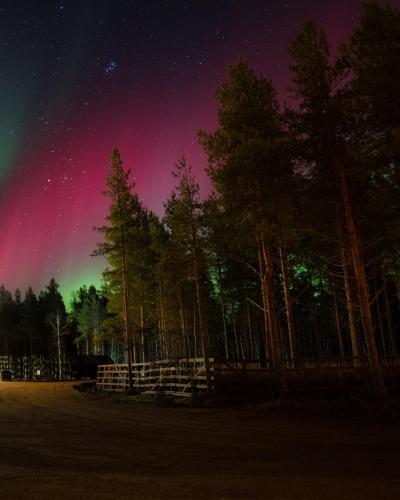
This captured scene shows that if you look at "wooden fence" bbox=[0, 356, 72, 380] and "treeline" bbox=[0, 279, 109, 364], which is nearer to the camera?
"wooden fence" bbox=[0, 356, 72, 380]

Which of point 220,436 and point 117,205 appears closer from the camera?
point 220,436

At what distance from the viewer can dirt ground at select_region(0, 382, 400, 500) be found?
6254 mm

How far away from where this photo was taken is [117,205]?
33.8m

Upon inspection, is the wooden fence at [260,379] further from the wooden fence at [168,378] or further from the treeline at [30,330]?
the treeline at [30,330]

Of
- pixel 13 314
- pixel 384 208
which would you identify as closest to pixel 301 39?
pixel 384 208

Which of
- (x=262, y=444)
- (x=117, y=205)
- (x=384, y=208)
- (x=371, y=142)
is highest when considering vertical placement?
(x=117, y=205)

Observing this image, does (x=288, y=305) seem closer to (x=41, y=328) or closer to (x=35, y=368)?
(x=35, y=368)

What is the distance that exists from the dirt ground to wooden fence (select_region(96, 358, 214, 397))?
7078 millimetres

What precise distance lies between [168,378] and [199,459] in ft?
53.6

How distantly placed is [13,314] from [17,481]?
110445 millimetres

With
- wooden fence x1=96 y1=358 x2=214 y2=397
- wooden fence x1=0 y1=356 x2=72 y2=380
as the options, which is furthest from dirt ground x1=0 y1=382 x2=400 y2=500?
wooden fence x1=0 y1=356 x2=72 y2=380

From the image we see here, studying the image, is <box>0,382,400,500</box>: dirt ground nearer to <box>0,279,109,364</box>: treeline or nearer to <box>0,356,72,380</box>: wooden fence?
<box>0,356,72,380</box>: wooden fence

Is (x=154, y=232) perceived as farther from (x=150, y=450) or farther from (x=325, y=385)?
(x=150, y=450)

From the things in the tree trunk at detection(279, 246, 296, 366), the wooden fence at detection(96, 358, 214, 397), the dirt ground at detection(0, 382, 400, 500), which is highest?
the tree trunk at detection(279, 246, 296, 366)
